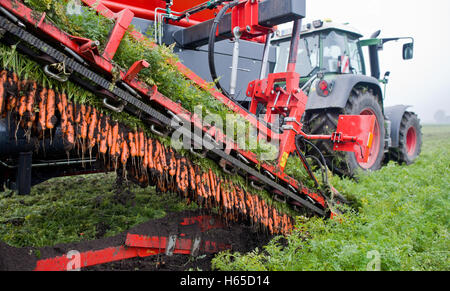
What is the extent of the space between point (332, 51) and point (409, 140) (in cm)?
368

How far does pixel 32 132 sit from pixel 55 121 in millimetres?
170

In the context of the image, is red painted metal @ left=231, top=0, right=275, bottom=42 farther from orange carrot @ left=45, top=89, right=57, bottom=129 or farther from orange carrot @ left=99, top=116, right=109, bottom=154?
orange carrot @ left=45, top=89, right=57, bottom=129

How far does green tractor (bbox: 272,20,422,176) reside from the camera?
5668mm

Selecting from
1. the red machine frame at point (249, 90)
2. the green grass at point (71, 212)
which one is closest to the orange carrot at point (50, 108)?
the red machine frame at point (249, 90)

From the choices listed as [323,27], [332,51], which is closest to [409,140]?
[332,51]

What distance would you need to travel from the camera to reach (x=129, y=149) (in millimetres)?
2559

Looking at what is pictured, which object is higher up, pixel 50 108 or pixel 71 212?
pixel 50 108

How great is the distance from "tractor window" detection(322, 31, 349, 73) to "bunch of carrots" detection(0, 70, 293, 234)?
159 inches

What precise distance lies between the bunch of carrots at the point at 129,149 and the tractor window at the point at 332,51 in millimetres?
4026

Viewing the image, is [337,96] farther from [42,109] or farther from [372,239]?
[42,109]

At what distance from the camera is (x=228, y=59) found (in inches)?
182

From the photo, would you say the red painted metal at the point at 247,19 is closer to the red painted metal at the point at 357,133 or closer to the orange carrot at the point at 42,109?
the red painted metal at the point at 357,133

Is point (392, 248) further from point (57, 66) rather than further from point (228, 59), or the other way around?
point (228, 59)
